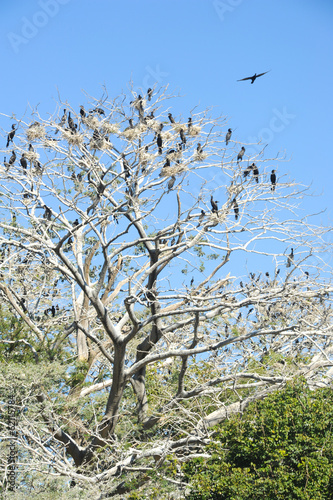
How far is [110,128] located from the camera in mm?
12570

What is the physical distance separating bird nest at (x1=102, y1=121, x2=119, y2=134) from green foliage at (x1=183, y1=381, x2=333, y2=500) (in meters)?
5.98

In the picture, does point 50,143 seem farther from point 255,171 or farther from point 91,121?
point 255,171

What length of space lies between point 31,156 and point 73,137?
0.95 m

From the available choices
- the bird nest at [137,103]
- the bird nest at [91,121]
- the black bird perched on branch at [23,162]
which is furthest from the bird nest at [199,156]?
the black bird perched on branch at [23,162]

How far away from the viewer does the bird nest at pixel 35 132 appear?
1250 centimetres

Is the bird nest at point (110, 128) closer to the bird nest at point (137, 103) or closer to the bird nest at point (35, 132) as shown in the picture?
the bird nest at point (137, 103)

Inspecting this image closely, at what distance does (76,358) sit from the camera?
54.6ft

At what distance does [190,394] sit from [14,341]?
441cm

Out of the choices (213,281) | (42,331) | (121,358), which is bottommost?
(121,358)

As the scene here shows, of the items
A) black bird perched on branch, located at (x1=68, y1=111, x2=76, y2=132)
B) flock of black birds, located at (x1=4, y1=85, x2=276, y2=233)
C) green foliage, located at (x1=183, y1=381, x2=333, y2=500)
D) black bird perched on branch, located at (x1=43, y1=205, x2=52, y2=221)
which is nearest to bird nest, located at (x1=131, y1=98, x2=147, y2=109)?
flock of black birds, located at (x1=4, y1=85, x2=276, y2=233)

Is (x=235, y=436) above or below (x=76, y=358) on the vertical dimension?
below

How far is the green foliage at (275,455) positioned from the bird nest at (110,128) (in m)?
5.98

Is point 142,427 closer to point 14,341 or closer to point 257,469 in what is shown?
point 14,341

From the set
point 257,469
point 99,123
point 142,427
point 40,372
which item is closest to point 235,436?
point 257,469
